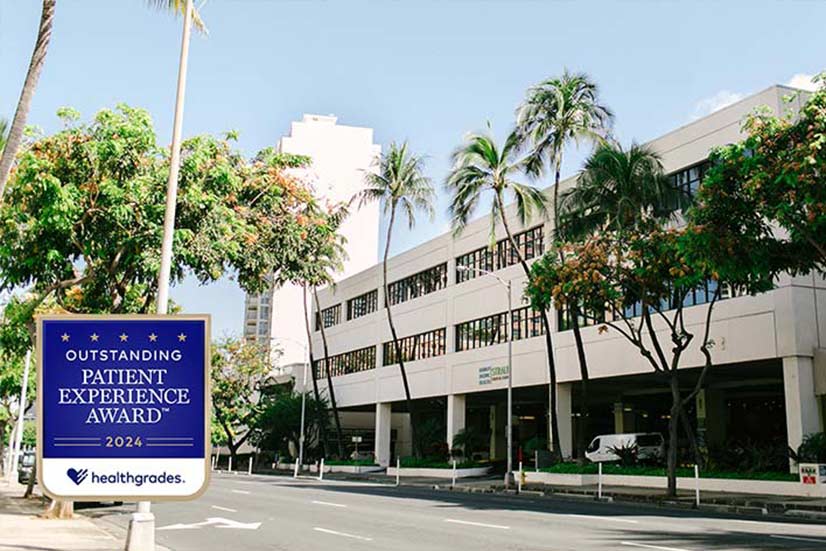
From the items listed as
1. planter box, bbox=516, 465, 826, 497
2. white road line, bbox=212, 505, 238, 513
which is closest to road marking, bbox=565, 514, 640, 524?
white road line, bbox=212, 505, 238, 513

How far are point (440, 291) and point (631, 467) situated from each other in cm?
1998

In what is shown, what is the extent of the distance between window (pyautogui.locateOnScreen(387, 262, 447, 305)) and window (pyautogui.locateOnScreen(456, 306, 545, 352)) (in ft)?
13.1

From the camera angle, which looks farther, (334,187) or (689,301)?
(334,187)

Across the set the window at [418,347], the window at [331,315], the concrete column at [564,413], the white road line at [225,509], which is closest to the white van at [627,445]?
Result: the concrete column at [564,413]

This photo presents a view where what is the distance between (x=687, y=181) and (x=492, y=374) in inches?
638

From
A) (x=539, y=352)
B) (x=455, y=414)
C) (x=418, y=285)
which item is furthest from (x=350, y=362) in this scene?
(x=539, y=352)

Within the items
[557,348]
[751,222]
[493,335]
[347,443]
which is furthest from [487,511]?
[347,443]

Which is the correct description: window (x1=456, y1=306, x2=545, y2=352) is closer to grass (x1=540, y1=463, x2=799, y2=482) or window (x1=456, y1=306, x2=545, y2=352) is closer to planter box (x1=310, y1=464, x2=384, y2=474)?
grass (x1=540, y1=463, x2=799, y2=482)

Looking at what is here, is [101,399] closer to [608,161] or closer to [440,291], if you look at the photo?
[608,161]

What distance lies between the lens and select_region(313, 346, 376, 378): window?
209 ft

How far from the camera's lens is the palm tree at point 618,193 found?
32.1 m

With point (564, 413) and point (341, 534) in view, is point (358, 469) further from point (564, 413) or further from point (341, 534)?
point (341, 534)

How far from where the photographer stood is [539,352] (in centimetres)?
4328

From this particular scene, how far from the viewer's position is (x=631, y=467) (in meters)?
36.2
